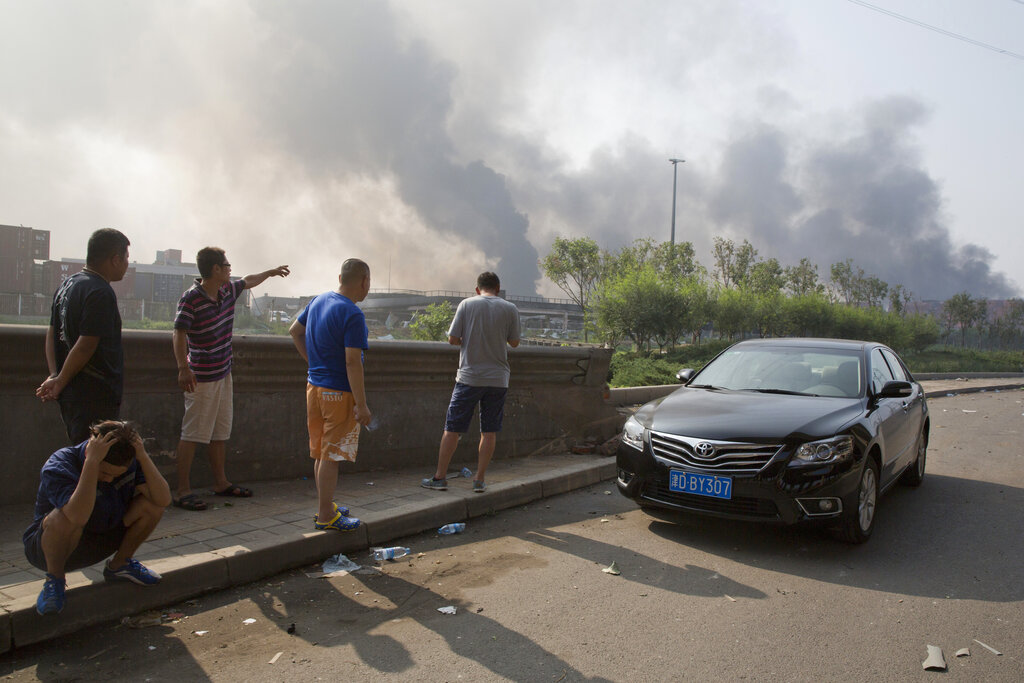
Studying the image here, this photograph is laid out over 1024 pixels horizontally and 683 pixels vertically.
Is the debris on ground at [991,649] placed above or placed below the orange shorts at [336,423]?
below

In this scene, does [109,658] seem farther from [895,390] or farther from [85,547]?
[895,390]

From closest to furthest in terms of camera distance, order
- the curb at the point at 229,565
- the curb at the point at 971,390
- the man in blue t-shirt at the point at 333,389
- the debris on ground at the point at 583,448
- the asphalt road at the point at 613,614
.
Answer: the asphalt road at the point at 613,614, the curb at the point at 229,565, the man in blue t-shirt at the point at 333,389, the debris on ground at the point at 583,448, the curb at the point at 971,390

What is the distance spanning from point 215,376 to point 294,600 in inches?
76.9

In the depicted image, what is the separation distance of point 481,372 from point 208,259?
7.30ft

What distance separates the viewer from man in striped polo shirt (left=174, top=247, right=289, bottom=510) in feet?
15.9

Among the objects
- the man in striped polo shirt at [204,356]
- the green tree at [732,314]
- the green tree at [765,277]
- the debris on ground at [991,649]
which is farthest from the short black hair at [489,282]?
the green tree at [765,277]

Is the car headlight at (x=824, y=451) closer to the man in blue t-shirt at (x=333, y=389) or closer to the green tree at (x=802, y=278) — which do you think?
the man in blue t-shirt at (x=333, y=389)

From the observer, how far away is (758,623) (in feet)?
11.5

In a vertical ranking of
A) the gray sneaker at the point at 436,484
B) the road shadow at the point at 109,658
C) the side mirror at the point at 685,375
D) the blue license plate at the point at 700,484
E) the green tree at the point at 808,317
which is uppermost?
the green tree at the point at 808,317

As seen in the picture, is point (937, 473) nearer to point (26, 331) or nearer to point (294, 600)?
point (294, 600)

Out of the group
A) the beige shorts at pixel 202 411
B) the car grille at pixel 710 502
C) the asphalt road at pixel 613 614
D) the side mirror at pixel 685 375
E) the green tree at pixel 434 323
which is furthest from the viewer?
the green tree at pixel 434 323

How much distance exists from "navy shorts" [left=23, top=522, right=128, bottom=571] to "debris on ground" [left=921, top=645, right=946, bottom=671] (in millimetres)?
3730

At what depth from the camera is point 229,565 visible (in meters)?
3.83

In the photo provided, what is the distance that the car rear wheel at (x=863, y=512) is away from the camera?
462cm
